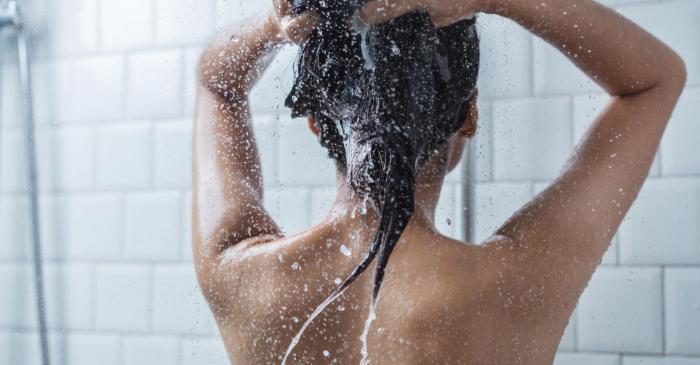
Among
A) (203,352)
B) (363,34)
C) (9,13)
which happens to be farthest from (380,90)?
(9,13)

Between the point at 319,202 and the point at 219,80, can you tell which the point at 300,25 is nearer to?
the point at 219,80

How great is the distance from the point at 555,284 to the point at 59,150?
41.4 inches

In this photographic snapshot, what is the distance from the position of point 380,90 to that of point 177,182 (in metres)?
0.85

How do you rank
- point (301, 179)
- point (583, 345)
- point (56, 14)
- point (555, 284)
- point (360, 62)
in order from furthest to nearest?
1. point (56, 14)
2. point (301, 179)
3. point (583, 345)
4. point (555, 284)
5. point (360, 62)

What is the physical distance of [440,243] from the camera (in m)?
0.75

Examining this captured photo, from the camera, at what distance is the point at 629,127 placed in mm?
847

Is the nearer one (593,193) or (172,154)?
(593,193)

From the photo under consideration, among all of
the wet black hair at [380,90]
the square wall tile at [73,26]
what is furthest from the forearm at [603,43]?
the square wall tile at [73,26]

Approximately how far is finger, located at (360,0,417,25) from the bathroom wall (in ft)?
1.49

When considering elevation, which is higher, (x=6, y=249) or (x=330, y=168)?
(x=330, y=168)

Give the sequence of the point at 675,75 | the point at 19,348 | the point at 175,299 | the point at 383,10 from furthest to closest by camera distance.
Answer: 1. the point at 19,348
2. the point at 175,299
3. the point at 675,75
4. the point at 383,10

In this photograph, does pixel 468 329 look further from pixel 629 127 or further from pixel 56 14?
pixel 56 14

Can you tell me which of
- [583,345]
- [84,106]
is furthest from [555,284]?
[84,106]

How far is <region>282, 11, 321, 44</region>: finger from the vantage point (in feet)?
2.18
